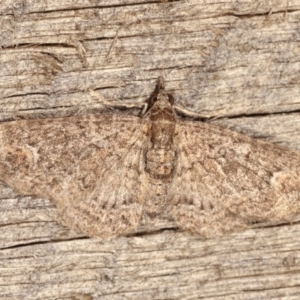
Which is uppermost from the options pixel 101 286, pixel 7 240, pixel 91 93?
pixel 91 93

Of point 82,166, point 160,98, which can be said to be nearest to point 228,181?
point 160,98

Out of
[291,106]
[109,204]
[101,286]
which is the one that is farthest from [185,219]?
[291,106]

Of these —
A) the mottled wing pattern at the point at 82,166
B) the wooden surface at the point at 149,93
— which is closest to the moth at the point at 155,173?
the mottled wing pattern at the point at 82,166

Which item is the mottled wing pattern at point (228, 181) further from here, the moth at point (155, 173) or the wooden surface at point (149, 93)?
the wooden surface at point (149, 93)

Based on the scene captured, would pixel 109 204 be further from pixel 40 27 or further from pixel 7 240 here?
pixel 40 27

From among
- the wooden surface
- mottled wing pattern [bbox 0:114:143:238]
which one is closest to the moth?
mottled wing pattern [bbox 0:114:143:238]

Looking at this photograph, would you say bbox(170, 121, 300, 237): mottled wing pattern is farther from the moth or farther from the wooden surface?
the wooden surface

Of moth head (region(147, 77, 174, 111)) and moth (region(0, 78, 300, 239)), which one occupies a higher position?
moth head (region(147, 77, 174, 111))
